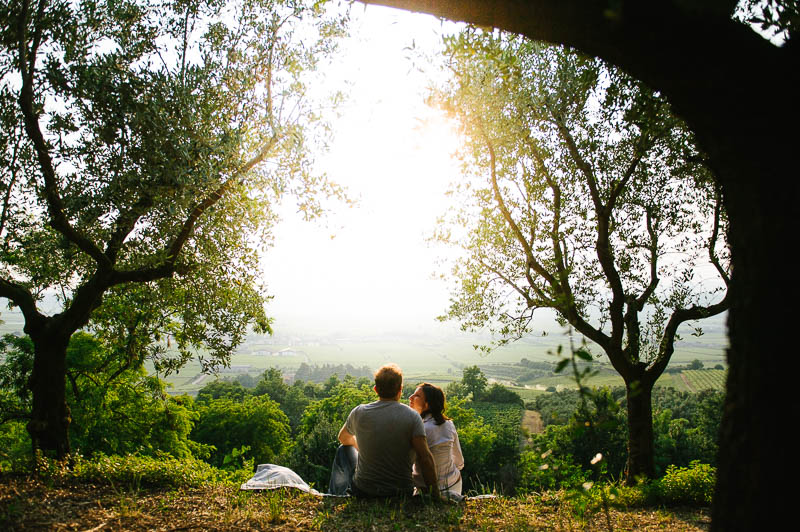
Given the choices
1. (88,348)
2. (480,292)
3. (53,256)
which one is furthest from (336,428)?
(53,256)

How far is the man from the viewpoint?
18.2 feet

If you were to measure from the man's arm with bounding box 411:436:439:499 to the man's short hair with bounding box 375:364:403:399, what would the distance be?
660 mm

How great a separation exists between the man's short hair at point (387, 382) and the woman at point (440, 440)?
0.86 meters

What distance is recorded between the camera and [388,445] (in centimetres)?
554

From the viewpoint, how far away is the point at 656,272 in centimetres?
1089

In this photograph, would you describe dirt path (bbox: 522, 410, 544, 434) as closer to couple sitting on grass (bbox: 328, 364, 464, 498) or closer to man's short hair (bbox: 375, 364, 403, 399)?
couple sitting on grass (bbox: 328, 364, 464, 498)

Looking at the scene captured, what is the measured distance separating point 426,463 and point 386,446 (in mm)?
568

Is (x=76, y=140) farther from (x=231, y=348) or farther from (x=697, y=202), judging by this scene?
(x=697, y=202)

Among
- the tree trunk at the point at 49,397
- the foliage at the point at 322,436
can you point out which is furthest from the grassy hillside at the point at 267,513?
the foliage at the point at 322,436

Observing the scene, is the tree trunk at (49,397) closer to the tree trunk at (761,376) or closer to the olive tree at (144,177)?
the olive tree at (144,177)

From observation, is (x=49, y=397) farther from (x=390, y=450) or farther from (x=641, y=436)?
(x=641, y=436)

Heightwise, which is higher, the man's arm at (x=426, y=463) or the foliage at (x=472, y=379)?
the man's arm at (x=426, y=463)

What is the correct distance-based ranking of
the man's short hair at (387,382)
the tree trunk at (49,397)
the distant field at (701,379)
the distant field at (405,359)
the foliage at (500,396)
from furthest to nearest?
the foliage at (500,396)
the distant field at (405,359)
the distant field at (701,379)
the tree trunk at (49,397)
the man's short hair at (387,382)

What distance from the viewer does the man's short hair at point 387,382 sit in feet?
19.1
